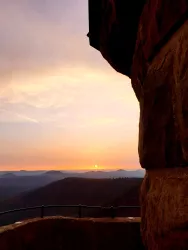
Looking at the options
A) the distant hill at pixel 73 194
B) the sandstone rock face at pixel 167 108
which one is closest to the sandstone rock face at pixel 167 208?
the sandstone rock face at pixel 167 108

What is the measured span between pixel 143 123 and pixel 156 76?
23.5 inches

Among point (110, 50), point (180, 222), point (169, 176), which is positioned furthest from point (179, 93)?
point (110, 50)

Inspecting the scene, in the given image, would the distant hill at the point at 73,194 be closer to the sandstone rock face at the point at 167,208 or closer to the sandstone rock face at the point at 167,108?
the sandstone rock face at the point at 167,208

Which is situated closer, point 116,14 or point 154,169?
point 154,169

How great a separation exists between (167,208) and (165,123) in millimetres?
757

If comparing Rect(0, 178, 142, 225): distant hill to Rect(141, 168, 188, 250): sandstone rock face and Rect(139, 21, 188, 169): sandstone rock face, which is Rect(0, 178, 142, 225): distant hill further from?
Rect(139, 21, 188, 169): sandstone rock face

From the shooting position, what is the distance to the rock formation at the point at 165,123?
2.30 metres

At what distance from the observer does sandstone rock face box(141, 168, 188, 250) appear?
2.29m

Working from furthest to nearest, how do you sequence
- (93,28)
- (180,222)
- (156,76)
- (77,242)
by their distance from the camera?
(77,242), (93,28), (156,76), (180,222)

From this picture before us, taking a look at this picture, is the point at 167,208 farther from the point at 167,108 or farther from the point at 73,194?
the point at 73,194

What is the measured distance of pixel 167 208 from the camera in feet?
8.43

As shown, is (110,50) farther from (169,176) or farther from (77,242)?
(77,242)

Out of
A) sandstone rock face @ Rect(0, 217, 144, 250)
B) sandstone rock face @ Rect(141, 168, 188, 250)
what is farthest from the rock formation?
sandstone rock face @ Rect(0, 217, 144, 250)

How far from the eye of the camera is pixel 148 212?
3.23 m
